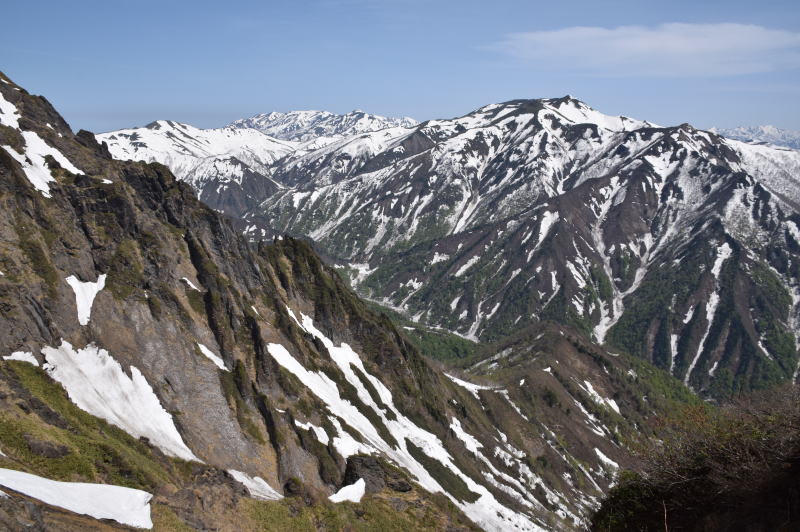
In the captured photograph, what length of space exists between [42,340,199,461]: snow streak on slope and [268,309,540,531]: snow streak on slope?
30.3 m

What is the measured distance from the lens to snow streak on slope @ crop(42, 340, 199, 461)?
2042 inches

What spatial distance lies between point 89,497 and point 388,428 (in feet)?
266

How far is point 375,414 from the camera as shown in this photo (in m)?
104

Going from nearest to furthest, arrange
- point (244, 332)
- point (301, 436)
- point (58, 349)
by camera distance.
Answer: point (58, 349)
point (301, 436)
point (244, 332)

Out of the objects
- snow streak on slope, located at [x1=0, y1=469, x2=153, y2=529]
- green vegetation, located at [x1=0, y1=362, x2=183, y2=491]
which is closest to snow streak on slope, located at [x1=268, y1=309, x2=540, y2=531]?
green vegetation, located at [x1=0, y1=362, x2=183, y2=491]

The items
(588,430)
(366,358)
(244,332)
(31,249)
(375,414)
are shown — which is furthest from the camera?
(588,430)

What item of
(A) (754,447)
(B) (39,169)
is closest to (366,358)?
(B) (39,169)

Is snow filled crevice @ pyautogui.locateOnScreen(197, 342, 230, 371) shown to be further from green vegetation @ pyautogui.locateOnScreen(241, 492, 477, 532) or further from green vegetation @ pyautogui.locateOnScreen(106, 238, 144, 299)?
green vegetation @ pyautogui.locateOnScreen(241, 492, 477, 532)

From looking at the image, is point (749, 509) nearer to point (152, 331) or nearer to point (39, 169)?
point (152, 331)

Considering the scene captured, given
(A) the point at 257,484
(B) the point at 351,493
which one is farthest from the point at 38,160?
(B) the point at 351,493

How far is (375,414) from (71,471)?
76.0 meters

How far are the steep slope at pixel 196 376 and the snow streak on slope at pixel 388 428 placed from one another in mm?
485

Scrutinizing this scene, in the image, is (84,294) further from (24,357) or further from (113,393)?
(24,357)

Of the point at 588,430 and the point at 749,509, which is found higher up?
the point at 749,509
